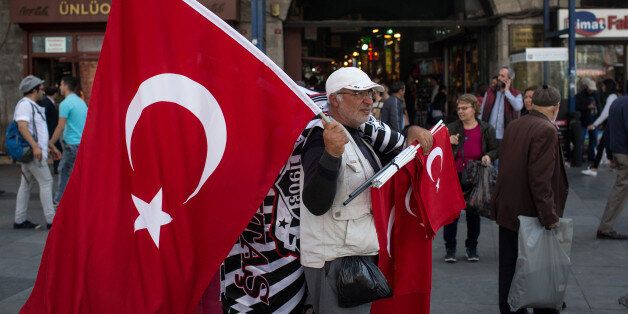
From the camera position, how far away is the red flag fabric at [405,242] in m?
4.23

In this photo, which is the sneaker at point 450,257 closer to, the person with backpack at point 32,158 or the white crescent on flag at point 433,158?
the white crescent on flag at point 433,158

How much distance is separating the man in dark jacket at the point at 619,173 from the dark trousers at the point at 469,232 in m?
1.82

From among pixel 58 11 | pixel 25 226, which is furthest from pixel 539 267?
pixel 58 11

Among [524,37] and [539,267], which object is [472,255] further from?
[524,37]

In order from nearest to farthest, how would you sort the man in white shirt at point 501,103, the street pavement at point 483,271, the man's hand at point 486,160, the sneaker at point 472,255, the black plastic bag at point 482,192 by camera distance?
the street pavement at point 483,271
the black plastic bag at point 482,192
the man's hand at point 486,160
the sneaker at point 472,255
the man in white shirt at point 501,103

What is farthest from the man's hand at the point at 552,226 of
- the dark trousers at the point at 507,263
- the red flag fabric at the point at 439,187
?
the red flag fabric at the point at 439,187

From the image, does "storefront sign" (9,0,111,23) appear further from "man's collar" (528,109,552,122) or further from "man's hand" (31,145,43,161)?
"man's collar" (528,109,552,122)

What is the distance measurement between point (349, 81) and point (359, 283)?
0.91 m

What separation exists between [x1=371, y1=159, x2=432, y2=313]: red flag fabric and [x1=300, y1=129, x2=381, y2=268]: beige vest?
0.84ft

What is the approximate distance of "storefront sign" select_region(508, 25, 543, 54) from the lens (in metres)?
18.1

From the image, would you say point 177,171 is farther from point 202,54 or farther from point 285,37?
point 285,37

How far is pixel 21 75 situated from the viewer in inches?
727

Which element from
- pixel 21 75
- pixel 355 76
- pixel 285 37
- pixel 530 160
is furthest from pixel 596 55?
pixel 355 76

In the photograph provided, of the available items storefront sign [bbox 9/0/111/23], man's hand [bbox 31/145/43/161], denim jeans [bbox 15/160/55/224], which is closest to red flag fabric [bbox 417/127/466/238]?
man's hand [bbox 31/145/43/161]
